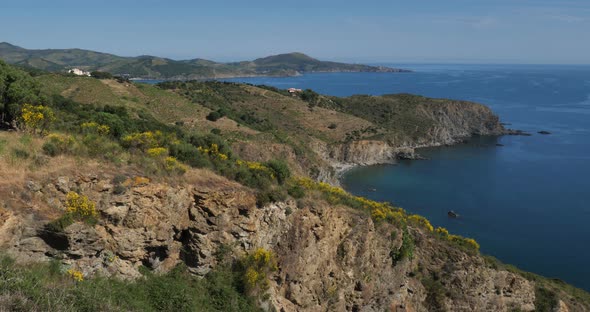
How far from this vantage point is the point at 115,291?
1070 cm

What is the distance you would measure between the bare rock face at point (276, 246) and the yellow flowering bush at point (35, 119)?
15.4 feet

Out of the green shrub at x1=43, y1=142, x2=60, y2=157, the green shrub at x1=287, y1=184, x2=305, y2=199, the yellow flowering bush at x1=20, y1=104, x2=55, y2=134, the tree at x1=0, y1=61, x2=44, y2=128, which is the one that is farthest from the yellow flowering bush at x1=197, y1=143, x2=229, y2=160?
the tree at x1=0, y1=61, x2=44, y2=128

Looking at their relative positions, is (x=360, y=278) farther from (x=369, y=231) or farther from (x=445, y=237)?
(x=445, y=237)

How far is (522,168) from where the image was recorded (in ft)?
270

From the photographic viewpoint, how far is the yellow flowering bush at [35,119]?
14832 millimetres

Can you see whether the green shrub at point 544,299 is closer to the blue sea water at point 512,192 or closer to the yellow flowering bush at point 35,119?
the blue sea water at point 512,192

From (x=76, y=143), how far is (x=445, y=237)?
22440mm

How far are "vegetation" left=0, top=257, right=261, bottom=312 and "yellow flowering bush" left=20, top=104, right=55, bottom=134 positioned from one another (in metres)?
6.89

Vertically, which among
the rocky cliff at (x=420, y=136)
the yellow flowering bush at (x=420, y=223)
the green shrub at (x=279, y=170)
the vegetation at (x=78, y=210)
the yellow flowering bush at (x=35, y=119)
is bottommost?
the rocky cliff at (x=420, y=136)

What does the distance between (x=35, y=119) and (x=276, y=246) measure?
34.5 feet

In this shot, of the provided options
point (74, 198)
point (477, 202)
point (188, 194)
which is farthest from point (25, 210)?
point (477, 202)

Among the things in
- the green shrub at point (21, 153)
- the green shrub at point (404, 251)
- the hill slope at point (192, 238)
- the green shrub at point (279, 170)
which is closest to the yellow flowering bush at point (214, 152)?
the hill slope at point (192, 238)

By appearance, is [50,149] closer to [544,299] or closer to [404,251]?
[404,251]

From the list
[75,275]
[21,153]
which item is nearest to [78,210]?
[75,275]
